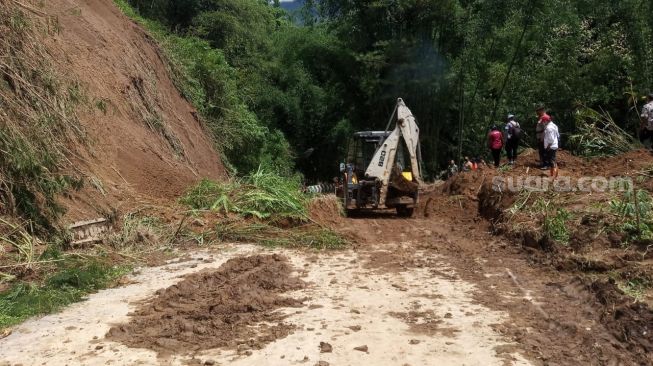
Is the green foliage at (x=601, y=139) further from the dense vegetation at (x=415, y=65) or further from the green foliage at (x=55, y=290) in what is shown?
the green foliage at (x=55, y=290)

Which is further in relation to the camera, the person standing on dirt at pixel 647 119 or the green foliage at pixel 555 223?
the person standing on dirt at pixel 647 119

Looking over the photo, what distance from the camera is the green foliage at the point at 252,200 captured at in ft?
39.9

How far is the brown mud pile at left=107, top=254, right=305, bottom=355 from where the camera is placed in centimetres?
587

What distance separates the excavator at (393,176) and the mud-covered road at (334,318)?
5262mm

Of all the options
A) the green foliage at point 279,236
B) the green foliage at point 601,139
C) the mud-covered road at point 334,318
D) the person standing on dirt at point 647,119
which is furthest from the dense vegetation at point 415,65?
the mud-covered road at point 334,318

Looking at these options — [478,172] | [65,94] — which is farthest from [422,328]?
[478,172]

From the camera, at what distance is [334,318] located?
6.55m

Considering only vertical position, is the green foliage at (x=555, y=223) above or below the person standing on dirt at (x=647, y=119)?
below

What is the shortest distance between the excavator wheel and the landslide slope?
5.13 meters

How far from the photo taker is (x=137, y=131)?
612 inches

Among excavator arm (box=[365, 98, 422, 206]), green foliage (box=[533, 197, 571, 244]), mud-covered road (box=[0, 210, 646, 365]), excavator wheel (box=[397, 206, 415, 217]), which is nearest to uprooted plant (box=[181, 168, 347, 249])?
mud-covered road (box=[0, 210, 646, 365])

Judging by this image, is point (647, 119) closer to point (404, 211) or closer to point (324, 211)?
point (404, 211)

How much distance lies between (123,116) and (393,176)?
271 inches

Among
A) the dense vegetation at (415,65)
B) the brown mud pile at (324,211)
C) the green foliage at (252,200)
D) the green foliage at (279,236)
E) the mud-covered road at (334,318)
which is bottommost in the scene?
the mud-covered road at (334,318)
